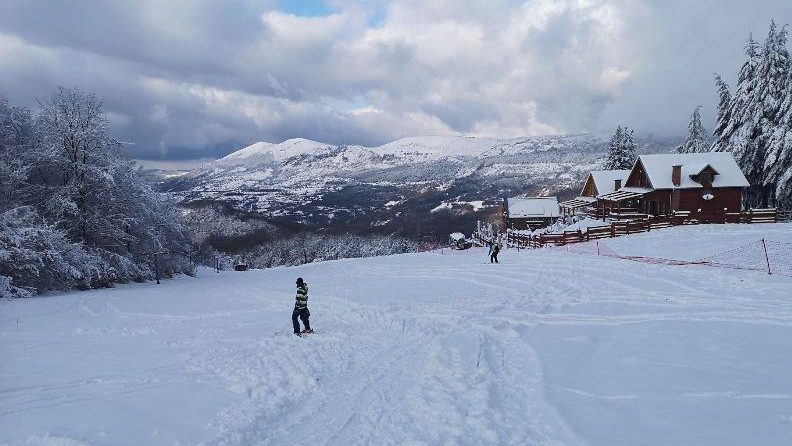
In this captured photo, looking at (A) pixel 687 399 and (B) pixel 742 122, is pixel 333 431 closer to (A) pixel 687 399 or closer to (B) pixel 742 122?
(A) pixel 687 399

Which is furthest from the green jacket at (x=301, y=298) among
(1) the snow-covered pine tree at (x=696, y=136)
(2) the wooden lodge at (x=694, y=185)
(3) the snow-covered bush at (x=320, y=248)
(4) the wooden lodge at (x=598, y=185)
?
(3) the snow-covered bush at (x=320, y=248)

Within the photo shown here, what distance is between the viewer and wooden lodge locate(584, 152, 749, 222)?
4119cm

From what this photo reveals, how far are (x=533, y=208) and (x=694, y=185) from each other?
1207 inches

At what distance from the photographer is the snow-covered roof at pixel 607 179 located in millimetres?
55625

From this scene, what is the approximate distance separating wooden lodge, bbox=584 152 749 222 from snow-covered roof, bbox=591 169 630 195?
29.2 ft

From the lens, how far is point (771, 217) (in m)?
36.6

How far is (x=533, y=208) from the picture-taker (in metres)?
72.1

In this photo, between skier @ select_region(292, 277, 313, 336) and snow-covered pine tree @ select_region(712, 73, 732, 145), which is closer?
skier @ select_region(292, 277, 313, 336)

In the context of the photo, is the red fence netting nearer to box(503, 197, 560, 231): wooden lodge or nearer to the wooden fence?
the wooden fence

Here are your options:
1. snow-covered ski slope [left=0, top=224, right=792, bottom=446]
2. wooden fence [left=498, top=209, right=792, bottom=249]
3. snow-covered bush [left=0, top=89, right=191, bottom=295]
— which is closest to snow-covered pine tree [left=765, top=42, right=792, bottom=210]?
wooden fence [left=498, top=209, right=792, bottom=249]

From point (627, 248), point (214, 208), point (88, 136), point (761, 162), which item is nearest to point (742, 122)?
point (761, 162)

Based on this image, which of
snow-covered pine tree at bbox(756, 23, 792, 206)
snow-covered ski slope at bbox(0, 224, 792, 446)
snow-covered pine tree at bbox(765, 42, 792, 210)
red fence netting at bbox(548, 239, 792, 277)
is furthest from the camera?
snow-covered pine tree at bbox(756, 23, 792, 206)

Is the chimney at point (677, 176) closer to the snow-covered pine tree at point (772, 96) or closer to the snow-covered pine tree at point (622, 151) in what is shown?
the snow-covered pine tree at point (772, 96)

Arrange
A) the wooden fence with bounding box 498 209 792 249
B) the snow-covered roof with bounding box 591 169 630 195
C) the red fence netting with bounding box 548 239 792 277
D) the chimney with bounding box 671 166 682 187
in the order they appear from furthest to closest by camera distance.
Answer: the snow-covered roof with bounding box 591 169 630 195, the chimney with bounding box 671 166 682 187, the wooden fence with bounding box 498 209 792 249, the red fence netting with bounding box 548 239 792 277
